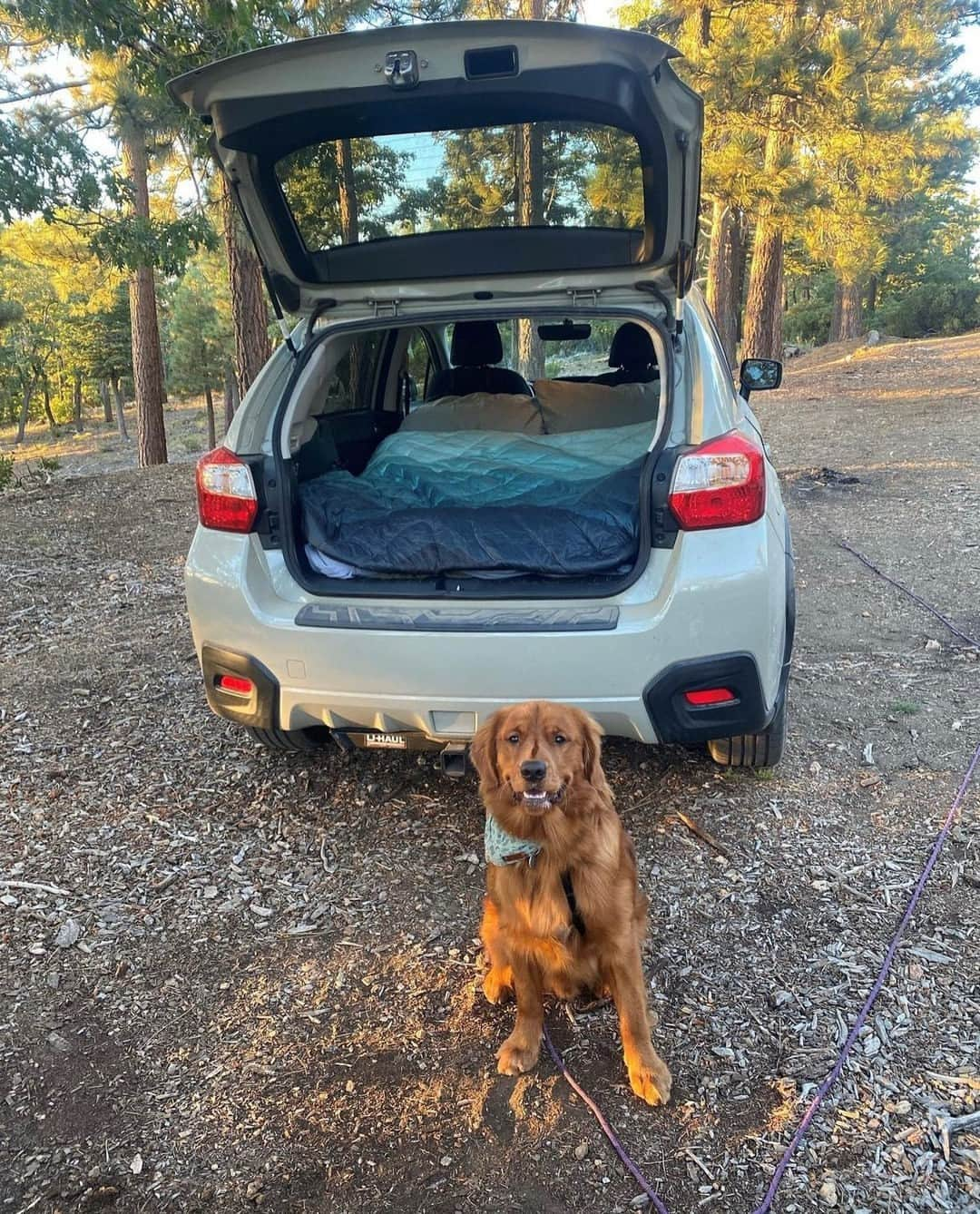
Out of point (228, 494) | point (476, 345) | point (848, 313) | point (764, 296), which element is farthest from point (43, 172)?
point (848, 313)

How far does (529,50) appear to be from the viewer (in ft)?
8.24

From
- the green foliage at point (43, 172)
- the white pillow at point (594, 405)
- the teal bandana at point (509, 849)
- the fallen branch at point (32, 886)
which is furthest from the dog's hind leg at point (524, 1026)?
the green foliage at point (43, 172)

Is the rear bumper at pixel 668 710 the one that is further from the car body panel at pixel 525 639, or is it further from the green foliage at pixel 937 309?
the green foliage at pixel 937 309

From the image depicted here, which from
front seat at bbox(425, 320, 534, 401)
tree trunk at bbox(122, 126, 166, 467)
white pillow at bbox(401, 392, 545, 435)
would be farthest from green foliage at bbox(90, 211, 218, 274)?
tree trunk at bbox(122, 126, 166, 467)

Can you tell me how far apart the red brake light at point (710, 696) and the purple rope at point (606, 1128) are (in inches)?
40.6

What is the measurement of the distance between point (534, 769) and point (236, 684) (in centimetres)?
133

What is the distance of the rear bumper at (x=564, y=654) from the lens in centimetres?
265

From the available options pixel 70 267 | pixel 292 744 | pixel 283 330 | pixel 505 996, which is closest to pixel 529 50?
pixel 283 330

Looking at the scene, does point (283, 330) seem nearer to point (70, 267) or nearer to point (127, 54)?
point (127, 54)

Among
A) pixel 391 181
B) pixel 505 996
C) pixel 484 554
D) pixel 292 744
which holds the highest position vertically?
pixel 391 181

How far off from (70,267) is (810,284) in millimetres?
29591

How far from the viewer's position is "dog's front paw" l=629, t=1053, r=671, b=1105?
2.03 meters

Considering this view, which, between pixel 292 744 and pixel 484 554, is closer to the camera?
pixel 484 554

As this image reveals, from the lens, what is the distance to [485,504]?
367cm
